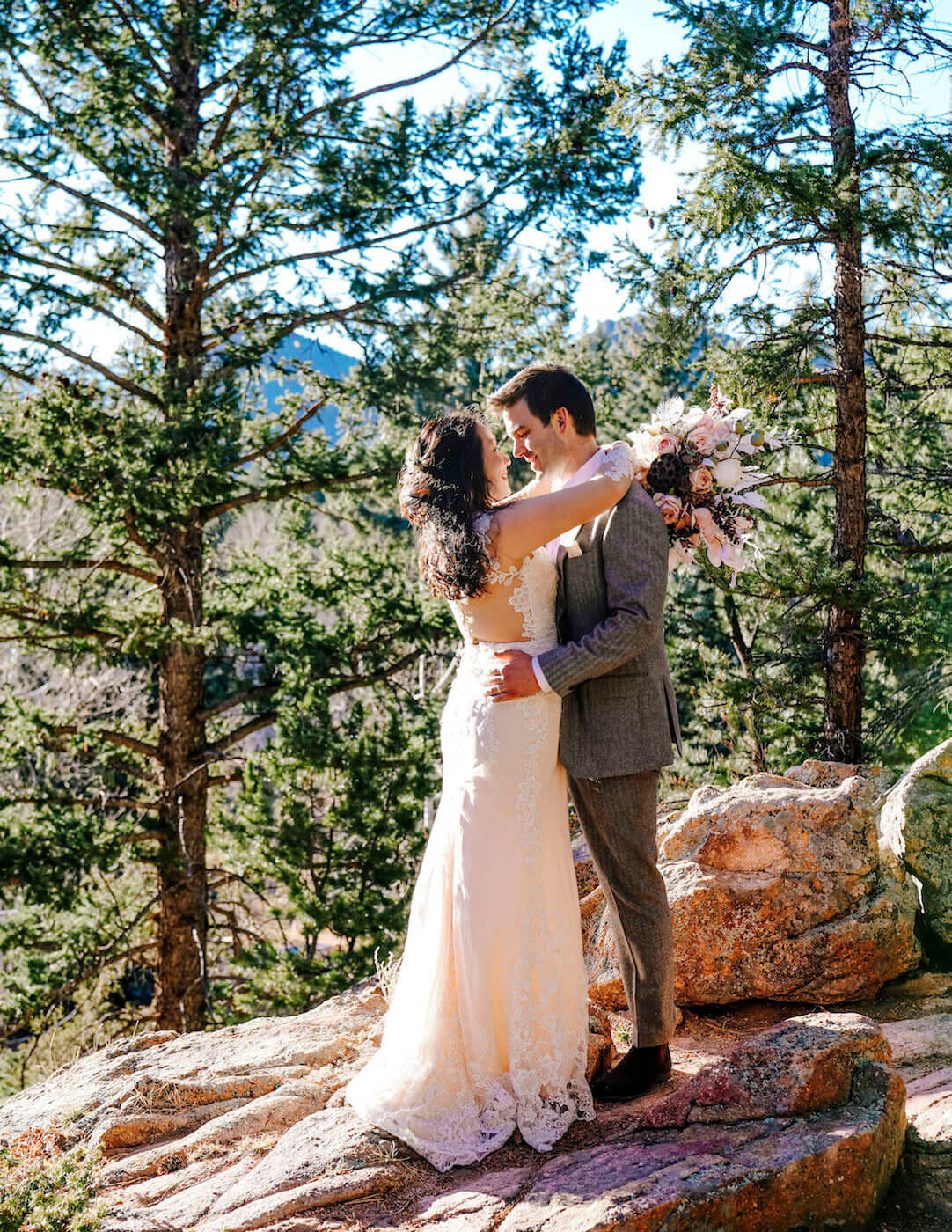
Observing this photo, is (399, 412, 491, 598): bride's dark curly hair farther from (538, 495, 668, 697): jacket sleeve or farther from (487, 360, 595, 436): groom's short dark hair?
(538, 495, 668, 697): jacket sleeve

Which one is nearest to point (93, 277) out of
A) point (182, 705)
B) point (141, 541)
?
point (141, 541)

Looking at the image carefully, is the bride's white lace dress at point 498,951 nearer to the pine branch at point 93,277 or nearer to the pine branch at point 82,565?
the pine branch at point 82,565

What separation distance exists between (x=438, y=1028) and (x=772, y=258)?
594 cm

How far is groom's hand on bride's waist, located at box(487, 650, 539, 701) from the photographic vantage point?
3.28m

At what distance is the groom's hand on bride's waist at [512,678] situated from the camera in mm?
3281

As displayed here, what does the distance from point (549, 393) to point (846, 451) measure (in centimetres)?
465

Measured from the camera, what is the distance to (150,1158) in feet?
12.1

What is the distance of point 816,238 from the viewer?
688 centimetres

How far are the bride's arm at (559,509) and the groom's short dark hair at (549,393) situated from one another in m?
0.23

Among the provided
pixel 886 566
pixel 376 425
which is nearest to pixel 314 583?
pixel 376 425

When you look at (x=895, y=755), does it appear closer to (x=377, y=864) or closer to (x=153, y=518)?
(x=377, y=864)

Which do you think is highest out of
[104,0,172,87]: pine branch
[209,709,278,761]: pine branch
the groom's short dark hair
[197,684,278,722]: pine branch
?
[104,0,172,87]: pine branch

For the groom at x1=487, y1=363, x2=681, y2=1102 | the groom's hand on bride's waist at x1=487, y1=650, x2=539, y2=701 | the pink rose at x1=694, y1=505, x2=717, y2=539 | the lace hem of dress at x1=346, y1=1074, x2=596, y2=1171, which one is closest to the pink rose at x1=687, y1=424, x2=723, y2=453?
the pink rose at x1=694, y1=505, x2=717, y2=539

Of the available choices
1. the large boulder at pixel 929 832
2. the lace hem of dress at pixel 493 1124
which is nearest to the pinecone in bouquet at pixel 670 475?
the lace hem of dress at pixel 493 1124
